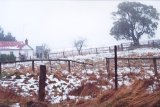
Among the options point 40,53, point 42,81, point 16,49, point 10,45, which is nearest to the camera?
point 42,81

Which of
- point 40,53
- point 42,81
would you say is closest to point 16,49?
point 40,53

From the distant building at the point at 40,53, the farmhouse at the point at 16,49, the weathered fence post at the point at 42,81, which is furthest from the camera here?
the farmhouse at the point at 16,49

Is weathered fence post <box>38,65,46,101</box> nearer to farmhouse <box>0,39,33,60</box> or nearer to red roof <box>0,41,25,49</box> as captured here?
farmhouse <box>0,39,33,60</box>

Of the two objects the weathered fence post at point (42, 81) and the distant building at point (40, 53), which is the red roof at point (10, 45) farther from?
the weathered fence post at point (42, 81)

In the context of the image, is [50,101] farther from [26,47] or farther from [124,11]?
[26,47]

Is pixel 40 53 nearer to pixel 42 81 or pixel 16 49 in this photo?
pixel 16 49

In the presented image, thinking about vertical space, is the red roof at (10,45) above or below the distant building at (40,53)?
above

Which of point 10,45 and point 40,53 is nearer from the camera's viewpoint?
point 40,53

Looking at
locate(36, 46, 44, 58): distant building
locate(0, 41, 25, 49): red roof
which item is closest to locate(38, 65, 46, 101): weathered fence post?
locate(36, 46, 44, 58): distant building

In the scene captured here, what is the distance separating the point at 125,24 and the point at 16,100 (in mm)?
54782

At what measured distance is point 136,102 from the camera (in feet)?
22.2

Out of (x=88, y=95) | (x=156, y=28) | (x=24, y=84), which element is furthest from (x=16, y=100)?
(x=156, y=28)

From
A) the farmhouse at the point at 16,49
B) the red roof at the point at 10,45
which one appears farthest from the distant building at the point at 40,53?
the red roof at the point at 10,45

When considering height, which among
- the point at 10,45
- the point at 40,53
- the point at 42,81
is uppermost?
the point at 10,45
